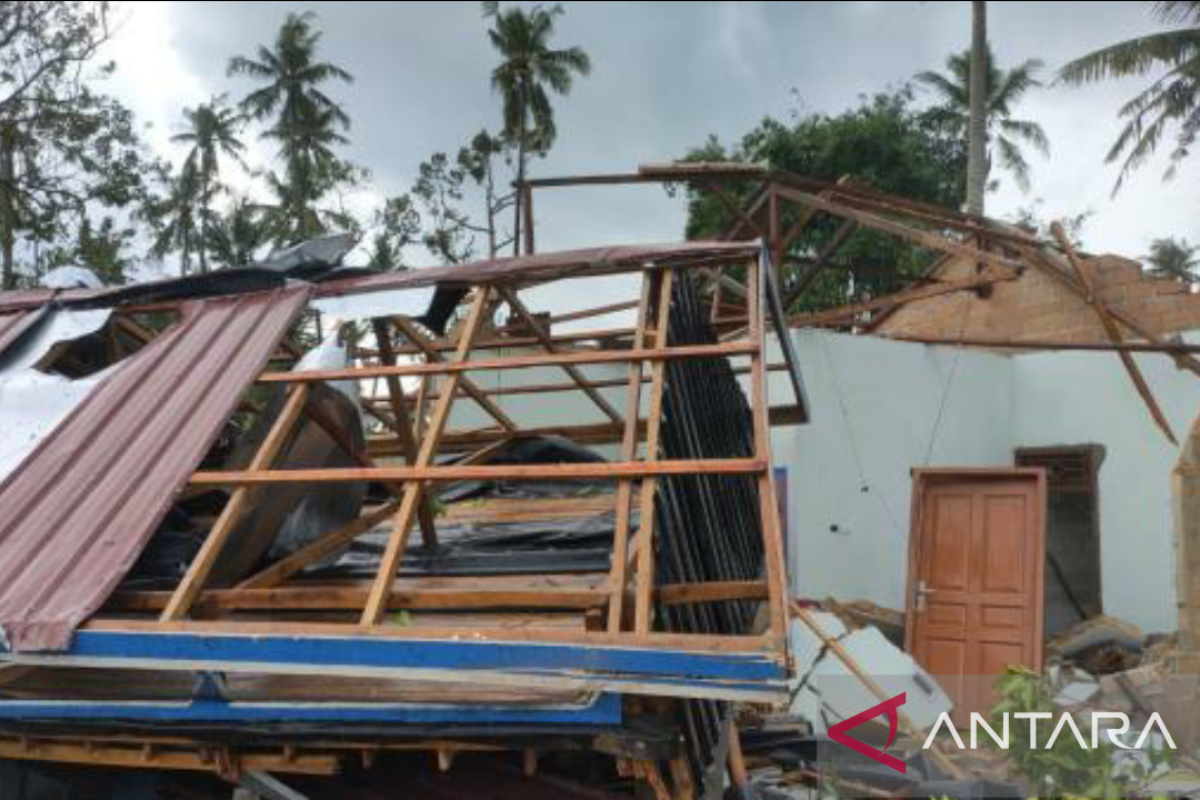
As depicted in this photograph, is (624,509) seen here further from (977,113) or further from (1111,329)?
(977,113)

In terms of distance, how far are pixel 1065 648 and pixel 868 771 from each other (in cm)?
735

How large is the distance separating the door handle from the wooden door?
0.03 feet

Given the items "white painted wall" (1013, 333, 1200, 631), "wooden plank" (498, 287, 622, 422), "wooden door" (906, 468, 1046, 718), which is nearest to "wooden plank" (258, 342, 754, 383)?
"wooden plank" (498, 287, 622, 422)

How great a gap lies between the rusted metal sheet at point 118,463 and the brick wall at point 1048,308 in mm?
8960

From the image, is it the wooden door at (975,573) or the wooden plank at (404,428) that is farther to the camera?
the wooden door at (975,573)

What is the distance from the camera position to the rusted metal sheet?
14.7 feet

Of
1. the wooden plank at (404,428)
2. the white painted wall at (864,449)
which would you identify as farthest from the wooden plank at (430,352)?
the white painted wall at (864,449)

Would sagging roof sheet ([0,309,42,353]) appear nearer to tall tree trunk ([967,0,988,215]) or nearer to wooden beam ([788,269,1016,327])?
wooden beam ([788,269,1016,327])

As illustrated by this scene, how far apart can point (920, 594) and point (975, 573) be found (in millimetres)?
599

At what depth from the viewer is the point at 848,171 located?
23453mm

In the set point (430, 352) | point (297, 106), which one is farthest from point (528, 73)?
point (430, 352)

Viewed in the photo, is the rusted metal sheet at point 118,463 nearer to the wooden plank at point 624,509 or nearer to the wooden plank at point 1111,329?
the wooden plank at point 624,509

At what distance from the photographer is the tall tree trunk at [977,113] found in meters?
22.7

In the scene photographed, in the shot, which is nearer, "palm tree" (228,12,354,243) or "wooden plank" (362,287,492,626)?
"wooden plank" (362,287,492,626)
